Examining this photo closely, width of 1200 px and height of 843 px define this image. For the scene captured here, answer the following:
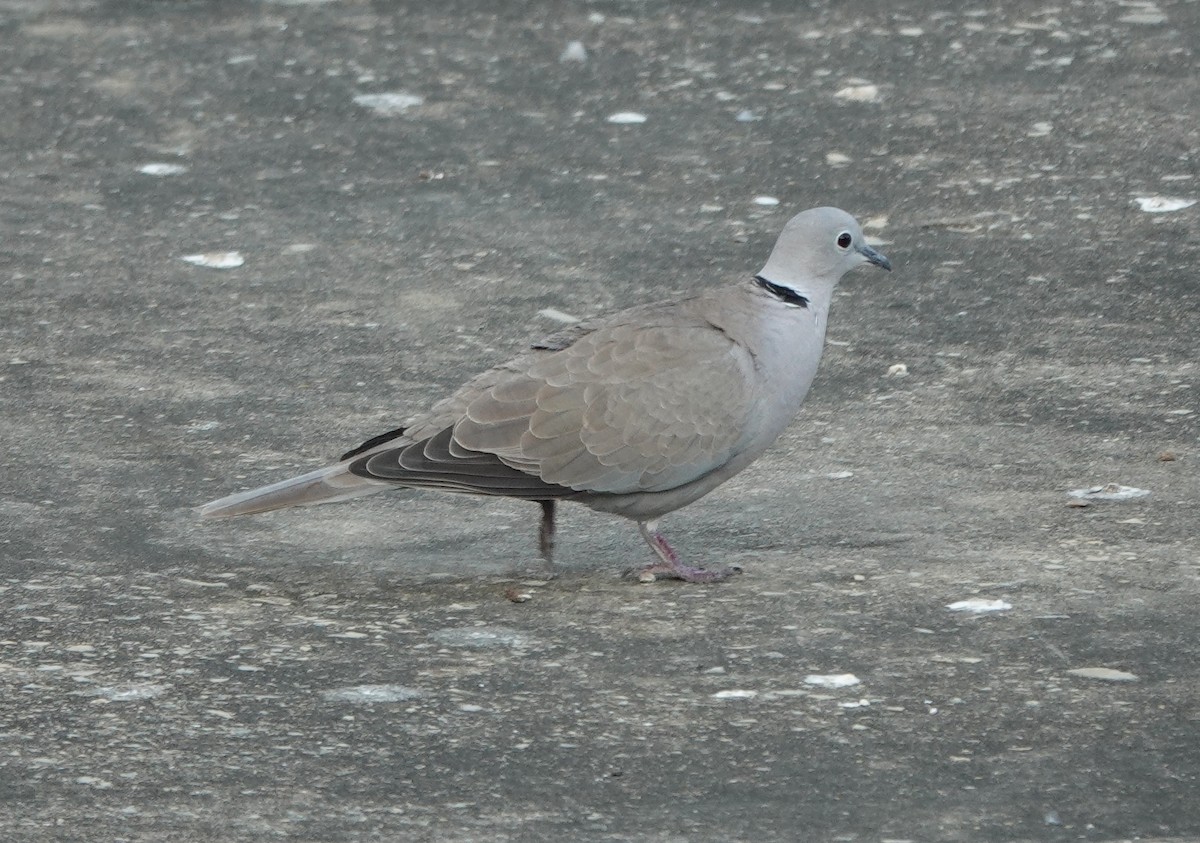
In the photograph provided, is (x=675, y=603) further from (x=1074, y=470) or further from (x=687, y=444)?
(x=1074, y=470)

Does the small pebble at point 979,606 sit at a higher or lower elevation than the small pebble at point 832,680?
lower

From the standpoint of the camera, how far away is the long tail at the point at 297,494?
15.3 feet

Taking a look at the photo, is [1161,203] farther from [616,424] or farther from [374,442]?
[374,442]

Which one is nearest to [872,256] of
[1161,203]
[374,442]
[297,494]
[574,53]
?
[374,442]

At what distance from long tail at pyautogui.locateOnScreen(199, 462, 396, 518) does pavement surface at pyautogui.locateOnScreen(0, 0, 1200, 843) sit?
0.56ft

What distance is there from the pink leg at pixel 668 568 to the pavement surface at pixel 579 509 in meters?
0.06

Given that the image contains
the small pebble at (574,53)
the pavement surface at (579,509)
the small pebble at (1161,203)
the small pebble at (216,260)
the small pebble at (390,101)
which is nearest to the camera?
the pavement surface at (579,509)

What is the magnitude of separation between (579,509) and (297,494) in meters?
1.04

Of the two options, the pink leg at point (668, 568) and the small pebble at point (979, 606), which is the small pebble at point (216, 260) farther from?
the small pebble at point (979, 606)

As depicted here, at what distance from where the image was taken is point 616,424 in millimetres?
4660

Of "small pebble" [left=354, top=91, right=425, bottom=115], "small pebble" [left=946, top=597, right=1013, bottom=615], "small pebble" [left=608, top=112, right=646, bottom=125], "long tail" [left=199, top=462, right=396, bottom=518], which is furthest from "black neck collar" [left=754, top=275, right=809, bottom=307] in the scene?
"small pebble" [left=354, top=91, right=425, bottom=115]

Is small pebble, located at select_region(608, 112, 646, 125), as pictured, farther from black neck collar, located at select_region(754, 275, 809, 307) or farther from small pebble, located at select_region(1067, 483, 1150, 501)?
small pebble, located at select_region(1067, 483, 1150, 501)

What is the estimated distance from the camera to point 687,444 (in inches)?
183

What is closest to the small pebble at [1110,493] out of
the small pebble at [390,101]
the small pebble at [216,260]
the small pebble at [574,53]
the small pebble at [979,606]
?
the small pebble at [979,606]
